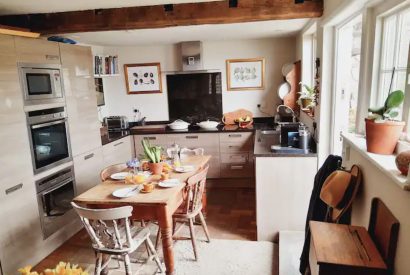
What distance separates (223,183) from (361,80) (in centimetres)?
298

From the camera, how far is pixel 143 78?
5066 mm

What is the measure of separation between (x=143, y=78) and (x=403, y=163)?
4311 millimetres

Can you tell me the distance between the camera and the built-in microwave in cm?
273

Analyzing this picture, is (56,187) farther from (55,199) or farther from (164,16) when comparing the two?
(164,16)

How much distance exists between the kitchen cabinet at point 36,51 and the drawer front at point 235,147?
243 cm

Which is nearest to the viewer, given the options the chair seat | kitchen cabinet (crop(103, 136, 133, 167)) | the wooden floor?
the chair seat

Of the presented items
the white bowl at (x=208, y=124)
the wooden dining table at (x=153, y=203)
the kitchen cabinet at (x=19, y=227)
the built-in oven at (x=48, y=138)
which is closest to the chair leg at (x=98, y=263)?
the wooden dining table at (x=153, y=203)

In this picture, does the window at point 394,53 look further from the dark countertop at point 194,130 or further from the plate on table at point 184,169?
the dark countertop at point 194,130

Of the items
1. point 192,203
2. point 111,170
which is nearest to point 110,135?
point 111,170

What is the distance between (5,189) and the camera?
2.52m

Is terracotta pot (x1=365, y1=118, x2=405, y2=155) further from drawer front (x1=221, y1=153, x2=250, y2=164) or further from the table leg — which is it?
drawer front (x1=221, y1=153, x2=250, y2=164)

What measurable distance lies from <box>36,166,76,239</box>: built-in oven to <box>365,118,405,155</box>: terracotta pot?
2712mm

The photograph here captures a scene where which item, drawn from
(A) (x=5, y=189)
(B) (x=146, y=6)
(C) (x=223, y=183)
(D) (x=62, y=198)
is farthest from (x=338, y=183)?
(C) (x=223, y=183)

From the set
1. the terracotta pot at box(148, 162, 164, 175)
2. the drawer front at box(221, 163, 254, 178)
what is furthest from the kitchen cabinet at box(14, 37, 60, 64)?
the drawer front at box(221, 163, 254, 178)
